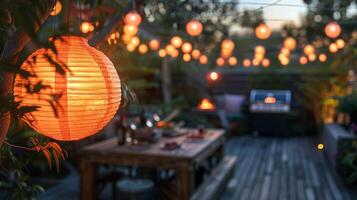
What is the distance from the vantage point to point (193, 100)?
35.3ft

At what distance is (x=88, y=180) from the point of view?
4344 mm

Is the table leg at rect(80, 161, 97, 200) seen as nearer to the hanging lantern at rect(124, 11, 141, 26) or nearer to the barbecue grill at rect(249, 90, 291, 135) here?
the hanging lantern at rect(124, 11, 141, 26)

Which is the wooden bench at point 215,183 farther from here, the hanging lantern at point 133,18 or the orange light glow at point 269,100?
the orange light glow at point 269,100

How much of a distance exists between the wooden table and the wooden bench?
14 cm

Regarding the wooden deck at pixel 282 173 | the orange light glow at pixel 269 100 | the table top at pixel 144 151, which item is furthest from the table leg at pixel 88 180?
the orange light glow at pixel 269 100

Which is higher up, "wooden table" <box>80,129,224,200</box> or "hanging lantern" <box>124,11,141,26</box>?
"hanging lantern" <box>124,11,141,26</box>

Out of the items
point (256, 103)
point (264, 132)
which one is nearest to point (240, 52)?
point (256, 103)

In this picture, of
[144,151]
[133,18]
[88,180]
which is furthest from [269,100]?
[88,180]

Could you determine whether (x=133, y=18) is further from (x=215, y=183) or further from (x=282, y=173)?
(x=282, y=173)

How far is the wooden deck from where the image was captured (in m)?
5.29

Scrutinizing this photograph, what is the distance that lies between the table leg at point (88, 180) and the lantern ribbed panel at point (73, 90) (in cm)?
284

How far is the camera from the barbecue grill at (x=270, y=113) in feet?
34.0

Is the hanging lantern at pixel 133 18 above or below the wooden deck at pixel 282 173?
above

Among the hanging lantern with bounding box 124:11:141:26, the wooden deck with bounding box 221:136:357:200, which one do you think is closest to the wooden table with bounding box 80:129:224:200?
the wooden deck with bounding box 221:136:357:200
